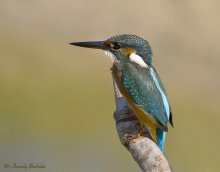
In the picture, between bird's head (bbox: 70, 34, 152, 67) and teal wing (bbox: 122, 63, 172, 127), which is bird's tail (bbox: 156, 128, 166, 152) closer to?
teal wing (bbox: 122, 63, 172, 127)

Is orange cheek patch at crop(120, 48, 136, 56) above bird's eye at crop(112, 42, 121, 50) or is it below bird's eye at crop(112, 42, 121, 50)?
below

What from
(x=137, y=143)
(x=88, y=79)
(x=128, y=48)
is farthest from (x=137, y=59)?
(x=88, y=79)

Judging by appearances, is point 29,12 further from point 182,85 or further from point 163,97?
point 163,97

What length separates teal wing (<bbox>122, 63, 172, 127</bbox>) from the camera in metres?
3.23

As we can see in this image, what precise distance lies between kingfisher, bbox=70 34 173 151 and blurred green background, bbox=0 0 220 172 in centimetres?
107

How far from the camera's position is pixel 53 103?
16.0 feet

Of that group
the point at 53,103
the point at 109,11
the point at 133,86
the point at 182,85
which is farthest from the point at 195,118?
the point at 133,86

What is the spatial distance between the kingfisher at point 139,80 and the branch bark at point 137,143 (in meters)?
0.04

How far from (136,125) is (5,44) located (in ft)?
7.83

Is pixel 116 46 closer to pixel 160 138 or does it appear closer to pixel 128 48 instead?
pixel 128 48

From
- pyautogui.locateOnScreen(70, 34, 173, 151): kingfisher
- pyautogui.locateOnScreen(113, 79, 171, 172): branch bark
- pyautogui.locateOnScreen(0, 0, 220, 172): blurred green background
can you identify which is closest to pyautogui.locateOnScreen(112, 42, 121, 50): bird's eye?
pyautogui.locateOnScreen(70, 34, 173, 151): kingfisher

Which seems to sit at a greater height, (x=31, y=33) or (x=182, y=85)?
(x=31, y=33)

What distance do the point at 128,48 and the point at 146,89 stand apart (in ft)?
0.61

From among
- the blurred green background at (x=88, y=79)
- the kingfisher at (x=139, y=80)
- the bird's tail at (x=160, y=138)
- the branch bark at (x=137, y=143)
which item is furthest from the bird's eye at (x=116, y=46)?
the blurred green background at (x=88, y=79)
